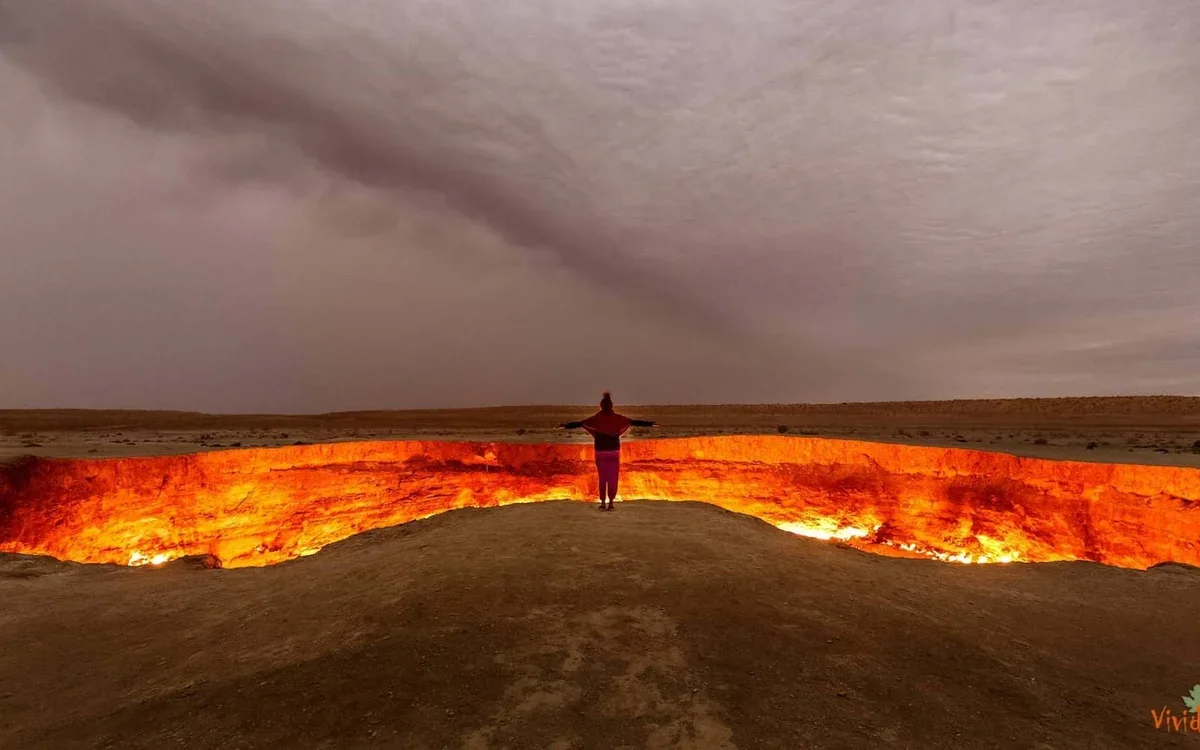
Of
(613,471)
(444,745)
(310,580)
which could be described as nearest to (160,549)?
(310,580)

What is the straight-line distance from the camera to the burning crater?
1466 cm

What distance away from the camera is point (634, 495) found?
2225cm

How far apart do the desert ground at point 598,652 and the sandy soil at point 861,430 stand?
565 inches

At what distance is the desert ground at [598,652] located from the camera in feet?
12.0

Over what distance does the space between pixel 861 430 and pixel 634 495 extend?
20.4 meters

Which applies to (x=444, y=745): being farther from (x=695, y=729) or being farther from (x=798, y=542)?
(x=798, y=542)

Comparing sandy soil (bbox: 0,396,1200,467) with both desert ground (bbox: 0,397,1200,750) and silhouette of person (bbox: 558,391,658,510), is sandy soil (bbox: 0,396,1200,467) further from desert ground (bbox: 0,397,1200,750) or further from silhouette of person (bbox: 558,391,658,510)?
silhouette of person (bbox: 558,391,658,510)

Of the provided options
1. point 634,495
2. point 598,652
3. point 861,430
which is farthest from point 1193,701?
point 861,430

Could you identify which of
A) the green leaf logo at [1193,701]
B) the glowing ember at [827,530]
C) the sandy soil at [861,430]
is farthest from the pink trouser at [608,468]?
the sandy soil at [861,430]

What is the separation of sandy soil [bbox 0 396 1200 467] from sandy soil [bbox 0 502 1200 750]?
14498 millimetres

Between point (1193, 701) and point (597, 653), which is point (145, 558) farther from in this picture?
point (1193, 701)

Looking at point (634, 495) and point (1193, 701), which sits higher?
point (1193, 701)

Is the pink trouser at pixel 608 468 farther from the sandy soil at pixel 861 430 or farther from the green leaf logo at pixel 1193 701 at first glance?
the sandy soil at pixel 861 430

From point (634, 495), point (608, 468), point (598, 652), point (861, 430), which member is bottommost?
point (634, 495)
